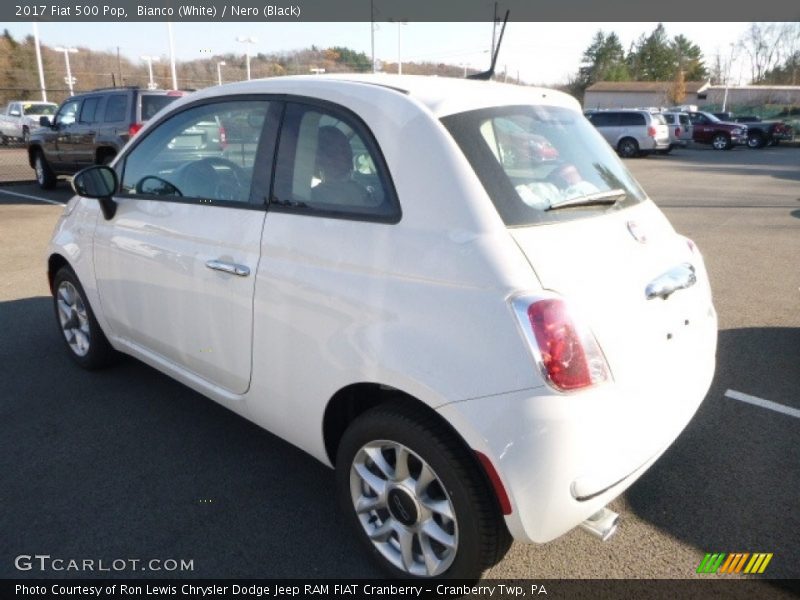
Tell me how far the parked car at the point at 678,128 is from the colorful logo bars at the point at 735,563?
26331mm

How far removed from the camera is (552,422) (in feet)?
6.14

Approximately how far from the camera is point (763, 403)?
147 inches

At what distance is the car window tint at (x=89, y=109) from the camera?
11383 millimetres

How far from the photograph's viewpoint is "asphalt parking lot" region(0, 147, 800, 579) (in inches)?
99.5

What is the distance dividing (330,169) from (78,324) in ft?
8.84

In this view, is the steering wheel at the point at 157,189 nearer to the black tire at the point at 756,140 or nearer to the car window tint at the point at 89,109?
the car window tint at the point at 89,109

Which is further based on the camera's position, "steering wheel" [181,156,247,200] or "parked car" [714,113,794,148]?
Result: "parked car" [714,113,794,148]

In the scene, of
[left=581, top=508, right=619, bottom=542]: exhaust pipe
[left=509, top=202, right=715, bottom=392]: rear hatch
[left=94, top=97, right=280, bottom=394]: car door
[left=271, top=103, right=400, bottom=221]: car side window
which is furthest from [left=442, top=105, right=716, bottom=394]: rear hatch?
[left=94, top=97, right=280, bottom=394]: car door

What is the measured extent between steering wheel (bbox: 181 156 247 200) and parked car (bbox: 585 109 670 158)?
23469 millimetres

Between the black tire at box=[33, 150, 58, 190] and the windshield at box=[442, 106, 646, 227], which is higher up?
the windshield at box=[442, 106, 646, 227]

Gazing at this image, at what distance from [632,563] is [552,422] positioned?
3.36ft

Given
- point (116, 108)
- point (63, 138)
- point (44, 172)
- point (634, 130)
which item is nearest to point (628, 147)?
point (634, 130)

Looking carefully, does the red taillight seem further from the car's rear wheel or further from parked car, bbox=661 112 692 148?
the car's rear wheel

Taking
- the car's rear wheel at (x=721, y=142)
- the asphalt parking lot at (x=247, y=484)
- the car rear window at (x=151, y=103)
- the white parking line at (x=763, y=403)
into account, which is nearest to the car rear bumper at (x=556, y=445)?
the asphalt parking lot at (x=247, y=484)
